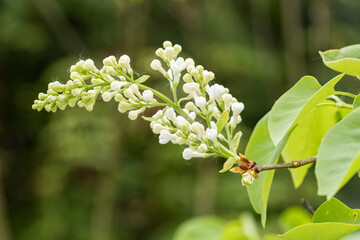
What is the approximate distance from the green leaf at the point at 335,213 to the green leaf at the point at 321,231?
0.18 ft

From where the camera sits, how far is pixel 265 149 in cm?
68

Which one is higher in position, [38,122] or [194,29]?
[194,29]

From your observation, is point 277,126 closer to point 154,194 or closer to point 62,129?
point 62,129

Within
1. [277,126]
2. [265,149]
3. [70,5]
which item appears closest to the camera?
[277,126]

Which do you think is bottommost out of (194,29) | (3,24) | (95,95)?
(95,95)

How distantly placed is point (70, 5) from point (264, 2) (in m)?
2.36

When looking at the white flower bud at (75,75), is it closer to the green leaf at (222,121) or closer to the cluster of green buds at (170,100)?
the cluster of green buds at (170,100)

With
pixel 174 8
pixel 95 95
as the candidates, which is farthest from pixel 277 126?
pixel 174 8

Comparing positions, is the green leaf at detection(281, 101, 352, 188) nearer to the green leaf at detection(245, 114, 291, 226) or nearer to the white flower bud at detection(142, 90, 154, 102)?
the green leaf at detection(245, 114, 291, 226)

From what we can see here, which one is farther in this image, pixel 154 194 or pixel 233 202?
pixel 154 194

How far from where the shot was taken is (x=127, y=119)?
4570mm

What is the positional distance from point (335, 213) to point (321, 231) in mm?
74

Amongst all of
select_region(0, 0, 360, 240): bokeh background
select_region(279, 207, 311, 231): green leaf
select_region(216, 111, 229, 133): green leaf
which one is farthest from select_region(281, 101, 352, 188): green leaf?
select_region(0, 0, 360, 240): bokeh background

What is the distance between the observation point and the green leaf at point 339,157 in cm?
40
